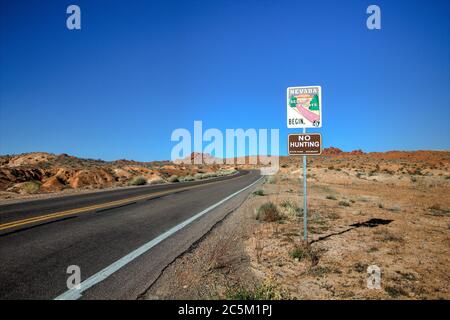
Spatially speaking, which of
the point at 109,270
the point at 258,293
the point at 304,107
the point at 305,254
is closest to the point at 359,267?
the point at 305,254

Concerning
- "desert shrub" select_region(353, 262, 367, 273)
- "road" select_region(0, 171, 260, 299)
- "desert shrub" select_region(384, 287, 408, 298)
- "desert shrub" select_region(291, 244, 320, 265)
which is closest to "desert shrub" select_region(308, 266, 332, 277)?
"desert shrub" select_region(291, 244, 320, 265)

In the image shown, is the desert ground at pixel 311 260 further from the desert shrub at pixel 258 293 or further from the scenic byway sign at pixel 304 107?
the scenic byway sign at pixel 304 107

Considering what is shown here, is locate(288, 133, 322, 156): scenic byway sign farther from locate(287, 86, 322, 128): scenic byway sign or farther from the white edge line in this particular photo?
the white edge line

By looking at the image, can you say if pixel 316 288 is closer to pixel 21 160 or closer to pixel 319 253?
pixel 319 253

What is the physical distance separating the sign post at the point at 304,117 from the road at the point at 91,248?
3.10 meters

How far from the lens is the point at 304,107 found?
6570mm

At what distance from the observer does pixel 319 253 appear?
6.12 m

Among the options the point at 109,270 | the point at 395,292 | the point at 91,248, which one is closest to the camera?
the point at 395,292

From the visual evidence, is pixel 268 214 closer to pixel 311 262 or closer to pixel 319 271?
pixel 311 262

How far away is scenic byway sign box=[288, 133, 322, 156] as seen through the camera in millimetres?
6422

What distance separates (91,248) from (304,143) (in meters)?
4.82
